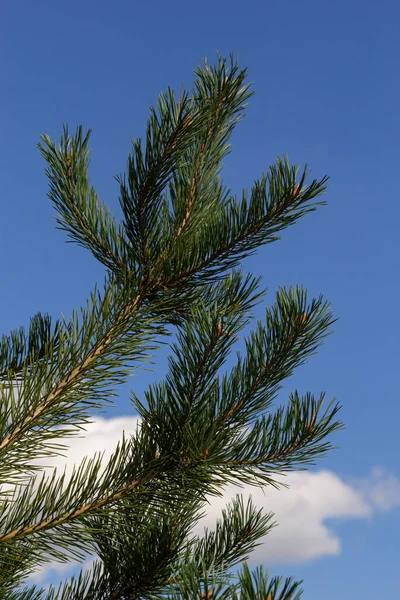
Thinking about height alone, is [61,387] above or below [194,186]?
below

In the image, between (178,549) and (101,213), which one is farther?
(178,549)

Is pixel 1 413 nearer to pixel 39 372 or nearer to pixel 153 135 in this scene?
pixel 39 372

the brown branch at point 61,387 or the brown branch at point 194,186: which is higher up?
the brown branch at point 194,186

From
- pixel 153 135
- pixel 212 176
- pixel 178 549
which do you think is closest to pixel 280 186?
pixel 212 176

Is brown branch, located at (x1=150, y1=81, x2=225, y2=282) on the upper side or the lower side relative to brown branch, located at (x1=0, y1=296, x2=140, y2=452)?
upper

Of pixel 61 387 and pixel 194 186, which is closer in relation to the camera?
pixel 61 387

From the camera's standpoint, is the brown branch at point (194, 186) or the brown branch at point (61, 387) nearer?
the brown branch at point (61, 387)

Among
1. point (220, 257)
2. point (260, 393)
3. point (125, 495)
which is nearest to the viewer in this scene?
point (125, 495)

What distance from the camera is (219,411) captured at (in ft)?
9.49

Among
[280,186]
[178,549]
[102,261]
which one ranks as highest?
[280,186]

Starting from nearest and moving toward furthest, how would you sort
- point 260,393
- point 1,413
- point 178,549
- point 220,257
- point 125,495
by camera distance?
point 1,413 < point 125,495 < point 260,393 < point 220,257 < point 178,549

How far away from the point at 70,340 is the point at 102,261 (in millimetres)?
763

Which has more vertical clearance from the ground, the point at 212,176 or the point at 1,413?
the point at 212,176

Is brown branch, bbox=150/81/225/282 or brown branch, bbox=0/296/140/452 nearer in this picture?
brown branch, bbox=0/296/140/452
